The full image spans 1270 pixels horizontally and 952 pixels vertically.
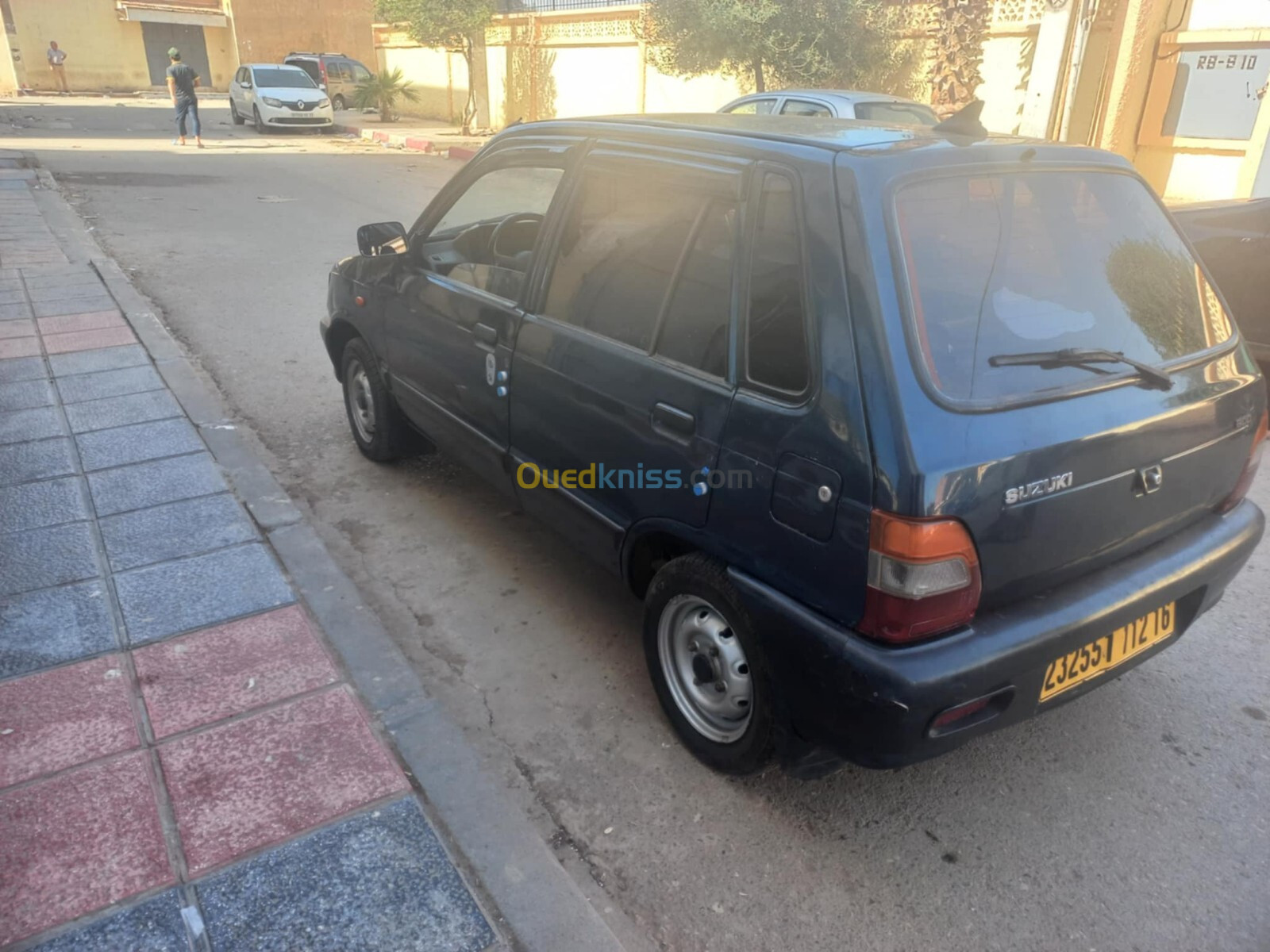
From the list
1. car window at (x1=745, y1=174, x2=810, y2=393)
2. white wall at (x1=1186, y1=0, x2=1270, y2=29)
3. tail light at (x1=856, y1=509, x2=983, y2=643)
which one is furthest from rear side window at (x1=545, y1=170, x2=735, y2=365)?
white wall at (x1=1186, y1=0, x2=1270, y2=29)

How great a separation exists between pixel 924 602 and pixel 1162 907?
1.09 meters

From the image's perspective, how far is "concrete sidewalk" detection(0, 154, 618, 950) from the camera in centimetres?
217

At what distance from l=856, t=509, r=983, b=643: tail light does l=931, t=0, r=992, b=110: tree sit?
42.5 ft

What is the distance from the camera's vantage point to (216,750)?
2656 millimetres

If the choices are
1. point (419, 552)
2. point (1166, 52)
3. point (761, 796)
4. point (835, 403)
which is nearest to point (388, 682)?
point (419, 552)

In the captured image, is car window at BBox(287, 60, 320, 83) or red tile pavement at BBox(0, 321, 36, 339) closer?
red tile pavement at BBox(0, 321, 36, 339)

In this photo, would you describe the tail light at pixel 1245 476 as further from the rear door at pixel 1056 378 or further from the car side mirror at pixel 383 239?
the car side mirror at pixel 383 239

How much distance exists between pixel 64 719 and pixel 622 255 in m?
2.26

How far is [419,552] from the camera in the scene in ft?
13.0

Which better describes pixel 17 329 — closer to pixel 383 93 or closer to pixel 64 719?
pixel 64 719

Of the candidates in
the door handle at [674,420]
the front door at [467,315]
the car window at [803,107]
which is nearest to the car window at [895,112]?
the car window at [803,107]

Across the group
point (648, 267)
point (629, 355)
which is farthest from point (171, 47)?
point (629, 355)

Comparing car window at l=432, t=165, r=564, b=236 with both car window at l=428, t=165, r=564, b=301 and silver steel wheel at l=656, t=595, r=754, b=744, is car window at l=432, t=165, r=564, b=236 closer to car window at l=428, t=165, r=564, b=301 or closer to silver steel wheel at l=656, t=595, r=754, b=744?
car window at l=428, t=165, r=564, b=301

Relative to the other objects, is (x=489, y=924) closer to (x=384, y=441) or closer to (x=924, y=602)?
(x=924, y=602)
